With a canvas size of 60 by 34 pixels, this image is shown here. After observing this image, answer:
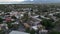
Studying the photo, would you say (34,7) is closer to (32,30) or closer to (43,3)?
(43,3)

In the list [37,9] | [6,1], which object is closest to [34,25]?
[37,9]

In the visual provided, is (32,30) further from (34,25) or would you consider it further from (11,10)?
(11,10)

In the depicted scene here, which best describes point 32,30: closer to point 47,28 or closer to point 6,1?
point 47,28

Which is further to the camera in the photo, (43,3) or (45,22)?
(43,3)

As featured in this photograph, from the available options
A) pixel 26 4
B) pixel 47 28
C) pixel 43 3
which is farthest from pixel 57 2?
pixel 47 28

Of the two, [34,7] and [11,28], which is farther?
[34,7]

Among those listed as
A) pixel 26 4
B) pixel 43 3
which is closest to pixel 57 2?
pixel 43 3

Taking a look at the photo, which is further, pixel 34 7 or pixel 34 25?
pixel 34 7
